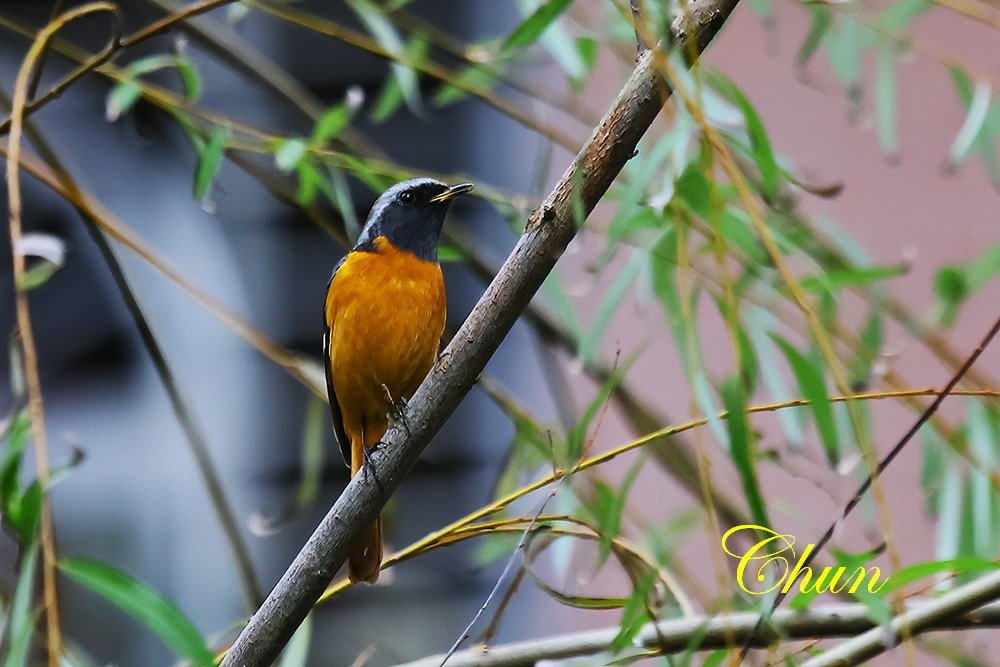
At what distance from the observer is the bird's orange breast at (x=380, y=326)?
2.21 meters

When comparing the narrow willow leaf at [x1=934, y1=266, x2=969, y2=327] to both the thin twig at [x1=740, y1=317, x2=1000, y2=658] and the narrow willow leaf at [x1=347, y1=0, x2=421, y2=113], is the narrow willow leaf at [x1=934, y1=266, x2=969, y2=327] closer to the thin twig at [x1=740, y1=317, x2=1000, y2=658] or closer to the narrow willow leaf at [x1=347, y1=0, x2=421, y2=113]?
the thin twig at [x1=740, y1=317, x2=1000, y2=658]

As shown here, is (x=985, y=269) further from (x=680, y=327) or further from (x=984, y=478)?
(x=680, y=327)

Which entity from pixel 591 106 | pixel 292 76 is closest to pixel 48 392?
pixel 292 76

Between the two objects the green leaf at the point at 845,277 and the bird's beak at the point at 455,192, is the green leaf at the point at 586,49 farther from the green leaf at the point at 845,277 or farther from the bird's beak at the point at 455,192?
the green leaf at the point at 845,277

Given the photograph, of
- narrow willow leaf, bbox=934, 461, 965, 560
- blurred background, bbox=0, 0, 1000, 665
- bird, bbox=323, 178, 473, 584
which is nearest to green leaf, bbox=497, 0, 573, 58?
bird, bbox=323, 178, 473, 584

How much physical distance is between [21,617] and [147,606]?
0.63 feet

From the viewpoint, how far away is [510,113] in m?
2.14

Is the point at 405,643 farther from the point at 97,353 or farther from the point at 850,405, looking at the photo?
the point at 850,405

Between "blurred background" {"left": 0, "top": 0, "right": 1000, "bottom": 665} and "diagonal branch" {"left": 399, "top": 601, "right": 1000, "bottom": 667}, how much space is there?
1871 millimetres

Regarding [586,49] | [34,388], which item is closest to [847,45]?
[586,49]

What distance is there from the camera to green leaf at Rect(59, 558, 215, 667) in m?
1.34

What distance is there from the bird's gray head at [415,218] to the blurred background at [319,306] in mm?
1133

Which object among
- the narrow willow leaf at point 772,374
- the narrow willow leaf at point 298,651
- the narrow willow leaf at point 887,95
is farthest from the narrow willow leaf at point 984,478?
the narrow willow leaf at point 298,651

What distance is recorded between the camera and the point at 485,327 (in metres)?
1.25
